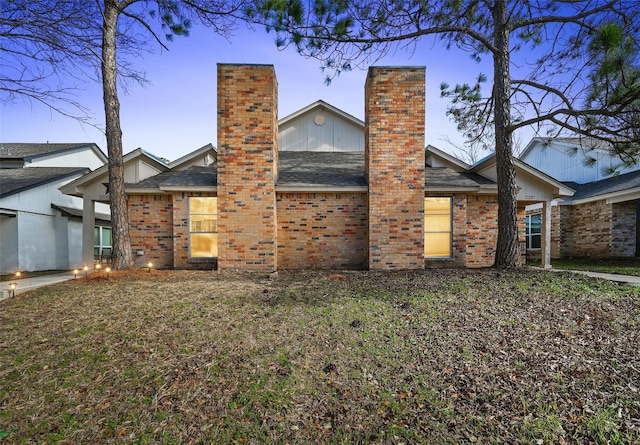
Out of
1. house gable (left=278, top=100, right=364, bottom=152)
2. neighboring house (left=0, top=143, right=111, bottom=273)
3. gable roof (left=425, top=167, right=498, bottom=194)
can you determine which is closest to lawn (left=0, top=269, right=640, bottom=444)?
gable roof (left=425, top=167, right=498, bottom=194)

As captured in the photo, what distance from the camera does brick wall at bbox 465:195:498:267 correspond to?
928 centimetres

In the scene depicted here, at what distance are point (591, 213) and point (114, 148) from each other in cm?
1795

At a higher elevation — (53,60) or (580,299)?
(53,60)

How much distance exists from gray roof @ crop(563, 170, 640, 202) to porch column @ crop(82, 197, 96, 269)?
18.6 metres

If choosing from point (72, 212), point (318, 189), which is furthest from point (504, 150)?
point (72, 212)

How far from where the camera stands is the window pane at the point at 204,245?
29.0 feet

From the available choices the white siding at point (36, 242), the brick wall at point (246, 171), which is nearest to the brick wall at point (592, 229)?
the brick wall at point (246, 171)

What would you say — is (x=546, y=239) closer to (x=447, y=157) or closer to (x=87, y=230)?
(x=447, y=157)

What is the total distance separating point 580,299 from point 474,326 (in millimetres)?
2502

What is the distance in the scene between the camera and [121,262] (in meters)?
7.66

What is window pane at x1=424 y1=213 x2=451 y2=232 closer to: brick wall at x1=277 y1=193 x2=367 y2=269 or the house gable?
brick wall at x1=277 y1=193 x2=367 y2=269

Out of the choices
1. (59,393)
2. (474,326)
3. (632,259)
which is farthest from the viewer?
(632,259)

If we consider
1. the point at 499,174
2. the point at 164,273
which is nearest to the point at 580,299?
the point at 499,174

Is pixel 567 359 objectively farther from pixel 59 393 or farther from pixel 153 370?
pixel 59 393
